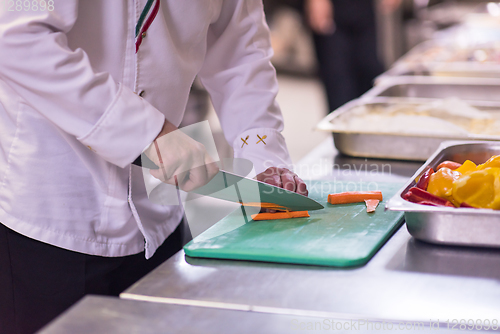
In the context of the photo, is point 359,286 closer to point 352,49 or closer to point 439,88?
point 439,88

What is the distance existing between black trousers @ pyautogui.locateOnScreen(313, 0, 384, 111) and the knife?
2419 millimetres

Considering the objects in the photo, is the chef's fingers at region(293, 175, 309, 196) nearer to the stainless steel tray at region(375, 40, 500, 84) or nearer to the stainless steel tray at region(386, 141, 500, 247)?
the stainless steel tray at region(386, 141, 500, 247)

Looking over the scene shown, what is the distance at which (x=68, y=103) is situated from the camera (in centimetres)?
83

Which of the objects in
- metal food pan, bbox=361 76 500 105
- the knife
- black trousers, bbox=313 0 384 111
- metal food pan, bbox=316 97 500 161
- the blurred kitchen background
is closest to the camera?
the knife

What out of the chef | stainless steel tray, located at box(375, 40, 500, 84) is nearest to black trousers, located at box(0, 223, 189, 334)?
the chef

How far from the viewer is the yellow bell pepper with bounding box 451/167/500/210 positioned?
2.62 ft

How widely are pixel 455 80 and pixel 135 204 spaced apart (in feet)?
4.67

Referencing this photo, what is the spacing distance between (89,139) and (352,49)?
2.70m

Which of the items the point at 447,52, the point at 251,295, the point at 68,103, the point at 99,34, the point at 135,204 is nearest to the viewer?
the point at 251,295

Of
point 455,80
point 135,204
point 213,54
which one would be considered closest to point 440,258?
point 135,204

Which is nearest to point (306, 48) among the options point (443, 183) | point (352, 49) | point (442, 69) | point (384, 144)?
point (352, 49)

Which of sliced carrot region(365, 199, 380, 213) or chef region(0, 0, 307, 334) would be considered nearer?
chef region(0, 0, 307, 334)

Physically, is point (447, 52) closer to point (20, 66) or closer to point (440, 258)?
point (440, 258)

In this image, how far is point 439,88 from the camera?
6.40 feet
